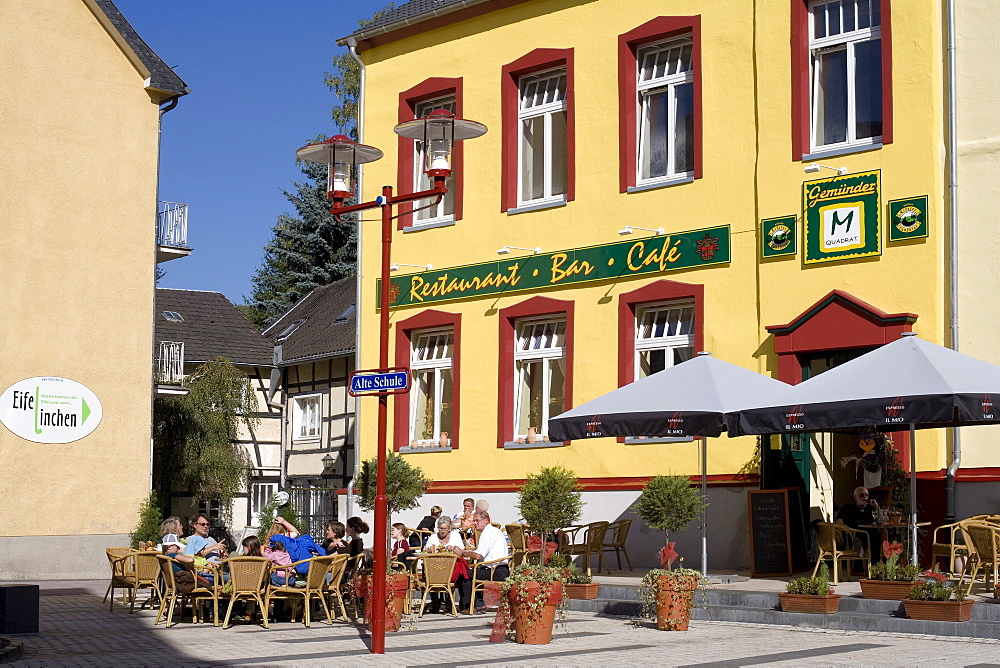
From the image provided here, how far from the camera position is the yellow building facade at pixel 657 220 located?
Result: 16.0 meters

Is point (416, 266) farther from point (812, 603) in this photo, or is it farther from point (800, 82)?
point (812, 603)

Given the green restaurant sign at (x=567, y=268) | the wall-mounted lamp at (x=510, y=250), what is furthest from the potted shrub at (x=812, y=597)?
the wall-mounted lamp at (x=510, y=250)

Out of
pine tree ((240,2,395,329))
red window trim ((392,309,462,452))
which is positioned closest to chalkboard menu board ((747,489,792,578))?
red window trim ((392,309,462,452))

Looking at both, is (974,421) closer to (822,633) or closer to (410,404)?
(822,633)

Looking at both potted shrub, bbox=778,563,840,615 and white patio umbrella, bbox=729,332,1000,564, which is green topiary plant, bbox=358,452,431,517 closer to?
white patio umbrella, bbox=729,332,1000,564

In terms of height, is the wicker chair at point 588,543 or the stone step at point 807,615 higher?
the wicker chair at point 588,543

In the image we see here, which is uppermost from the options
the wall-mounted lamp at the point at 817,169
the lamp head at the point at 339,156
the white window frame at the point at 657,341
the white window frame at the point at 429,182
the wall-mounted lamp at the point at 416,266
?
the white window frame at the point at 429,182

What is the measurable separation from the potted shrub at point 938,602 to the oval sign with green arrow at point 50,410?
14.7m

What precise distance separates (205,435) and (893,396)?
71.0 feet

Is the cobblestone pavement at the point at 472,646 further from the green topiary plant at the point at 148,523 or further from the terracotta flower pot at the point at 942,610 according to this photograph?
the green topiary plant at the point at 148,523

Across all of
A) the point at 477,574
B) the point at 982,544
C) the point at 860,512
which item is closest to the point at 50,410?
the point at 477,574

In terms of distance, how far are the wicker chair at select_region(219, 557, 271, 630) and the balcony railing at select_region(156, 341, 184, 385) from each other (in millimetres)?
14393

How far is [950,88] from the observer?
15.8 meters

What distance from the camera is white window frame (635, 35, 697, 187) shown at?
1877cm
